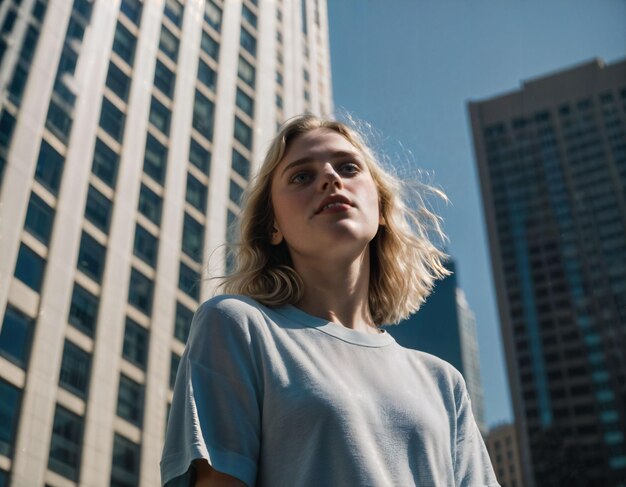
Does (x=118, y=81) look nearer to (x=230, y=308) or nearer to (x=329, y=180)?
(x=329, y=180)

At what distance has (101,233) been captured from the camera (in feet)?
38.5

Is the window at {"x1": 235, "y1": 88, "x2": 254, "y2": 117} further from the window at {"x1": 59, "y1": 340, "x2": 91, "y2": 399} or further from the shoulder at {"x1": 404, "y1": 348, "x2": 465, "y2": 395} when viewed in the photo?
the shoulder at {"x1": 404, "y1": 348, "x2": 465, "y2": 395}

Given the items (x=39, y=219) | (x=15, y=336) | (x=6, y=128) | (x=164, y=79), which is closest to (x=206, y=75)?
(x=164, y=79)

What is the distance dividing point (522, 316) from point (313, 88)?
39.8 m

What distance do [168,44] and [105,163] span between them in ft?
13.0

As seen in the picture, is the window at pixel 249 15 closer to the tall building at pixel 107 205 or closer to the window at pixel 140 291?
the tall building at pixel 107 205

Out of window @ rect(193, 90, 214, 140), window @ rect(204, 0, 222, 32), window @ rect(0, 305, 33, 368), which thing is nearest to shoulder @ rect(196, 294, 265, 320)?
window @ rect(0, 305, 33, 368)

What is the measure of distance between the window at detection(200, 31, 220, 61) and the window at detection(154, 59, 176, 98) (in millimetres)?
1709

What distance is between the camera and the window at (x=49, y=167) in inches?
378

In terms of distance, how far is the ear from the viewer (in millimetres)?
1397

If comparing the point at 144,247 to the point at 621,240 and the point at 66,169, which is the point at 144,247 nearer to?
the point at 66,169

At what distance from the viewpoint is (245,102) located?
1783 cm

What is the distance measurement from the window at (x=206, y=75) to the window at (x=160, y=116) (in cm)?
193

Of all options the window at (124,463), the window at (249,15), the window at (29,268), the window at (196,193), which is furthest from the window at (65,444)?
the window at (249,15)
